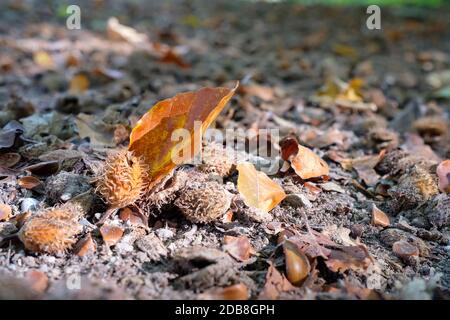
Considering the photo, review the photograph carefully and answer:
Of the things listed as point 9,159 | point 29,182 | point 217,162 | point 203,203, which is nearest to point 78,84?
point 9,159

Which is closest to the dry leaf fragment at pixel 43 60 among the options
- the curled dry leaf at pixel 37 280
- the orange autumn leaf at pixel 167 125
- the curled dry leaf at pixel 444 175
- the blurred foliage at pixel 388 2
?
the orange autumn leaf at pixel 167 125

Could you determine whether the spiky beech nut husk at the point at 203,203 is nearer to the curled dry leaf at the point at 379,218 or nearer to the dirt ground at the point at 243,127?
the dirt ground at the point at 243,127

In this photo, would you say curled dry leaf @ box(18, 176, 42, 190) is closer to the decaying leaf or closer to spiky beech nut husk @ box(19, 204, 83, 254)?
spiky beech nut husk @ box(19, 204, 83, 254)
